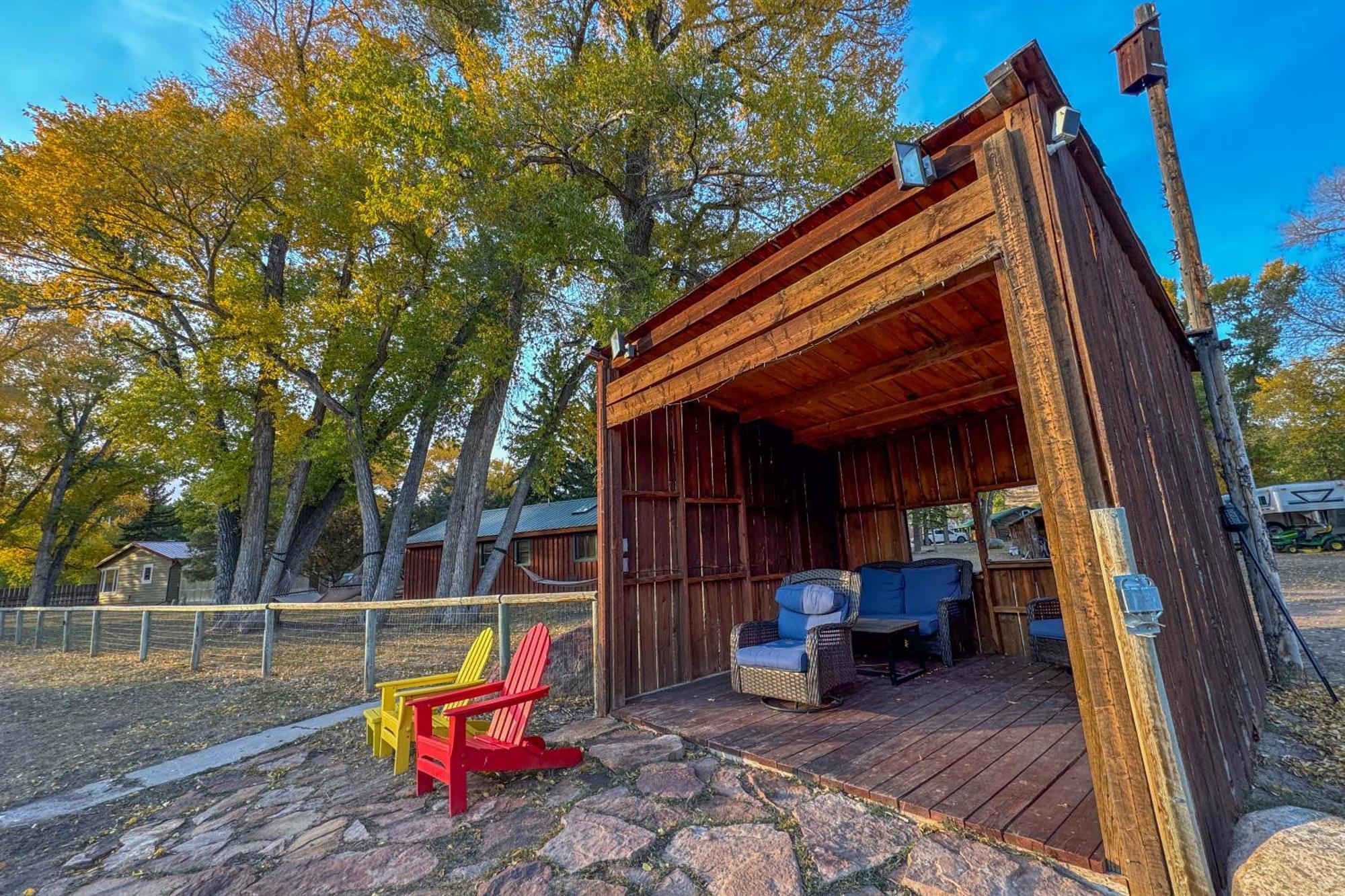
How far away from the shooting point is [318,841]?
7.82ft

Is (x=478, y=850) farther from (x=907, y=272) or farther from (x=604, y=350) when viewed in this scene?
(x=604, y=350)

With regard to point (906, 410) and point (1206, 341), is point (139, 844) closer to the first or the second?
point (906, 410)

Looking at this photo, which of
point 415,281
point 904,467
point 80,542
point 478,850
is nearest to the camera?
point 478,850

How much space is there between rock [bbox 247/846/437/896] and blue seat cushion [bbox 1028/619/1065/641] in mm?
4660

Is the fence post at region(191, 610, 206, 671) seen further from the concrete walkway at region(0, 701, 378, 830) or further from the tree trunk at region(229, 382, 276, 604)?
the tree trunk at region(229, 382, 276, 604)

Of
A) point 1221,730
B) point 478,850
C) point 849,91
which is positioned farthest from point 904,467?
point 849,91

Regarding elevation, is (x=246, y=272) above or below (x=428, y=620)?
above

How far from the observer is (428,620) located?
6.36 metres

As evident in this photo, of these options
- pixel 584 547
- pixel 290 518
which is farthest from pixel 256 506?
pixel 584 547

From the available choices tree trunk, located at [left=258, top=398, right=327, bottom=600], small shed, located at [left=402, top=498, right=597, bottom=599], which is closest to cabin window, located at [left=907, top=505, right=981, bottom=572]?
small shed, located at [left=402, top=498, right=597, bottom=599]

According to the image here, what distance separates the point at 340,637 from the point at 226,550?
765 centimetres

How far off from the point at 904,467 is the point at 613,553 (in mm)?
3950

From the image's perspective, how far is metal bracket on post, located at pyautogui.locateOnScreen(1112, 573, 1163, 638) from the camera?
1.61m

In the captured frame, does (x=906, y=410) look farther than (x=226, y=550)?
No
